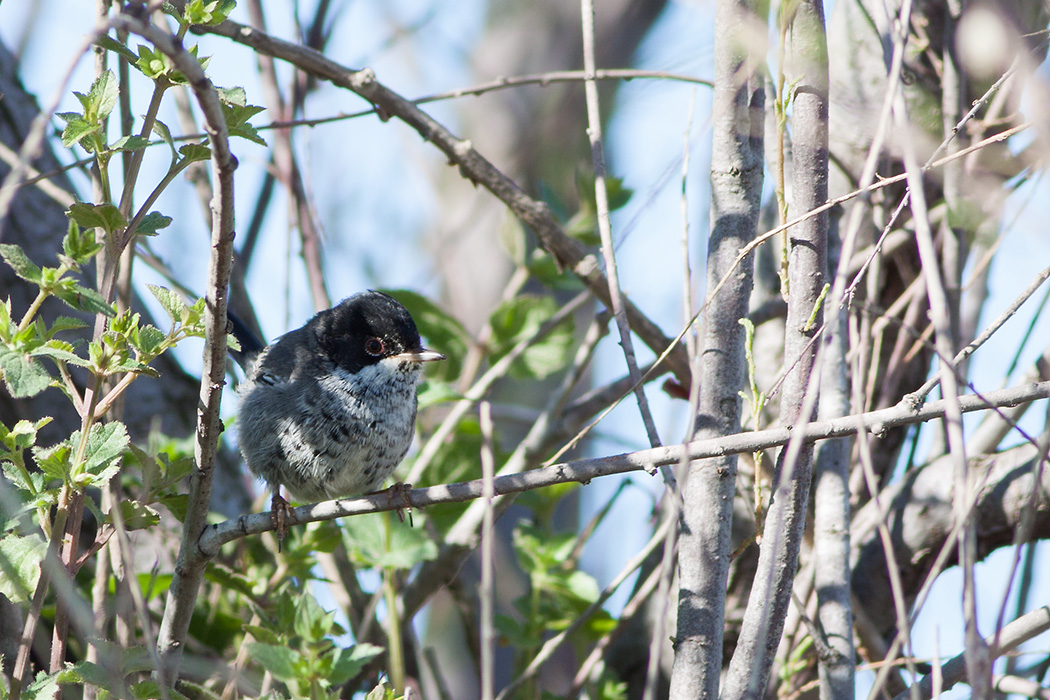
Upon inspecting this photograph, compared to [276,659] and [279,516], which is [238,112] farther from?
[276,659]

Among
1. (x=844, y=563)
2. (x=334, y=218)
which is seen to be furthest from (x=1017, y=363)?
(x=334, y=218)

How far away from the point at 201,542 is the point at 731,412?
50.0 inches

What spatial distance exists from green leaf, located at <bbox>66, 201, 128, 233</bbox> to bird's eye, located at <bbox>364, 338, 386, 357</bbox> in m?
1.65

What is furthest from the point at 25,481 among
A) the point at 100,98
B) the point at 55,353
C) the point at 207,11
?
the point at 207,11

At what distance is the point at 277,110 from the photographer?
402cm

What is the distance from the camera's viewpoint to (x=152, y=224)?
2018mm

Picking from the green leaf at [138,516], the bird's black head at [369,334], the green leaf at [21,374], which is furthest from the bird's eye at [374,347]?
the green leaf at [21,374]

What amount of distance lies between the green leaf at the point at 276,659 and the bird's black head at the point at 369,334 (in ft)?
4.66

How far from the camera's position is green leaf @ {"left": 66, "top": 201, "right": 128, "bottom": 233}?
191cm

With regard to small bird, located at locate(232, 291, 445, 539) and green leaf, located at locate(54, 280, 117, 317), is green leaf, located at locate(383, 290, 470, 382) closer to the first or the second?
small bird, located at locate(232, 291, 445, 539)

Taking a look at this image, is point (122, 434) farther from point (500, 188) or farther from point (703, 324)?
point (500, 188)

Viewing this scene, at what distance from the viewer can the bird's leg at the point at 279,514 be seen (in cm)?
223

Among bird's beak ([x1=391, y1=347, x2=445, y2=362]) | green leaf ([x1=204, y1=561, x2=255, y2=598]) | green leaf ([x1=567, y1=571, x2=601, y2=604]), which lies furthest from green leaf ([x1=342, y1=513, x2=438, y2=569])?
bird's beak ([x1=391, y1=347, x2=445, y2=362])

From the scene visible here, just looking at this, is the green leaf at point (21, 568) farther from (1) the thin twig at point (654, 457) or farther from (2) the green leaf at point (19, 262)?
(2) the green leaf at point (19, 262)
